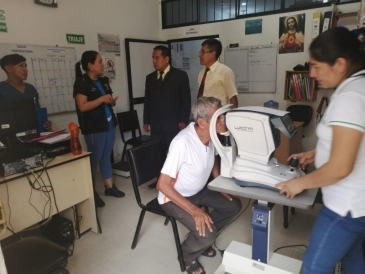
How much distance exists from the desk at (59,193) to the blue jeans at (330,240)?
1.57 m

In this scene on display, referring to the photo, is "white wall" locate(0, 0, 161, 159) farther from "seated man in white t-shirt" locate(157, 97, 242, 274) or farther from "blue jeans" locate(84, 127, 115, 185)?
"seated man in white t-shirt" locate(157, 97, 242, 274)

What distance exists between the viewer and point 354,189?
3.26 ft

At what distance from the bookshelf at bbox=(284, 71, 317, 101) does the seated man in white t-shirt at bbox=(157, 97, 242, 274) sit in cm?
212

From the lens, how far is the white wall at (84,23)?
A: 2.76m

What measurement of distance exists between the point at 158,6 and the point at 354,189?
4.13 metres

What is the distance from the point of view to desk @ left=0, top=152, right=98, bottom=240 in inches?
66.2

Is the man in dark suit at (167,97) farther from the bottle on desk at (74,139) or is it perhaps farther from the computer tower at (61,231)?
the computer tower at (61,231)

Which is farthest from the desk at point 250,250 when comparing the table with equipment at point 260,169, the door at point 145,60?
the door at point 145,60

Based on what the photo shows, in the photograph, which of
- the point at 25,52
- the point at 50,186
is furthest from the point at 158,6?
the point at 50,186

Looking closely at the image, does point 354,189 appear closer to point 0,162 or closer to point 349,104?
point 349,104

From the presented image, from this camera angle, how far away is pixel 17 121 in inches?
68.5

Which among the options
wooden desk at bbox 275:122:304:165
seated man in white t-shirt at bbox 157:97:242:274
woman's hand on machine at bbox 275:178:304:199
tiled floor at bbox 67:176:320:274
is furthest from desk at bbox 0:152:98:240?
wooden desk at bbox 275:122:304:165

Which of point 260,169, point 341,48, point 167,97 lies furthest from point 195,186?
point 167,97

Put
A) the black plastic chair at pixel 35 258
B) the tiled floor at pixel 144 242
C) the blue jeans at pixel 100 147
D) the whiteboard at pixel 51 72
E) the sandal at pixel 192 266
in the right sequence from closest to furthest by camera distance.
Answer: the black plastic chair at pixel 35 258 < the sandal at pixel 192 266 < the tiled floor at pixel 144 242 < the blue jeans at pixel 100 147 < the whiteboard at pixel 51 72
